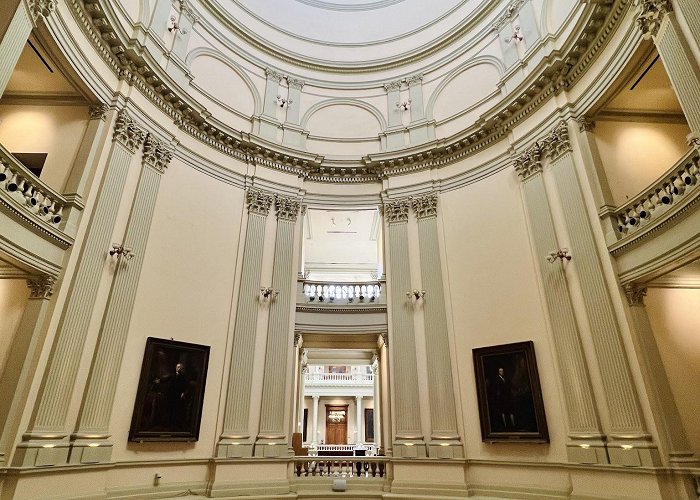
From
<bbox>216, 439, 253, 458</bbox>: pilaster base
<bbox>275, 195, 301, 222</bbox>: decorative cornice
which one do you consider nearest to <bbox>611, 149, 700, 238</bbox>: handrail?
<bbox>275, 195, 301, 222</bbox>: decorative cornice

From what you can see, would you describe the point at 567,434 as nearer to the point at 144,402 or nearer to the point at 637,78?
the point at 637,78

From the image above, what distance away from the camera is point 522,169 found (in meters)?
9.20

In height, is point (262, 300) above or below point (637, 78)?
below

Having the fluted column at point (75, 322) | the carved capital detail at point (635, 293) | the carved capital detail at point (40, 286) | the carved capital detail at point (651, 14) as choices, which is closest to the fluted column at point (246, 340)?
the fluted column at point (75, 322)

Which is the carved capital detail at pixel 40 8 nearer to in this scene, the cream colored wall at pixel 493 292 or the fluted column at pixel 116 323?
the fluted column at pixel 116 323

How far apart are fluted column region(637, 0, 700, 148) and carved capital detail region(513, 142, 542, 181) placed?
9.54 ft

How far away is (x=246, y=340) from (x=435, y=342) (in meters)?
4.31

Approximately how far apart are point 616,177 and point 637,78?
5.69 ft

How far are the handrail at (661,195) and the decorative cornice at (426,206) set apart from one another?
4.32m

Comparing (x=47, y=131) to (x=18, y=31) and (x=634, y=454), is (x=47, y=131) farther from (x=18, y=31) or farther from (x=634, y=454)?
(x=634, y=454)

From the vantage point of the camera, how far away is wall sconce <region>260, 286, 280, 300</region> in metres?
9.76

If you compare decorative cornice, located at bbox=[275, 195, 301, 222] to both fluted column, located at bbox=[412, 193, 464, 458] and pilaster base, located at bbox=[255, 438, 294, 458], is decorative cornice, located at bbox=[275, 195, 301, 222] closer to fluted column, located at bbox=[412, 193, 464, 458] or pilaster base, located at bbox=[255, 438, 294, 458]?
fluted column, located at bbox=[412, 193, 464, 458]

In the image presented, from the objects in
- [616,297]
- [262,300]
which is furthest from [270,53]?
[616,297]

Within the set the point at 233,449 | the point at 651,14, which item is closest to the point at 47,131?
the point at 233,449
